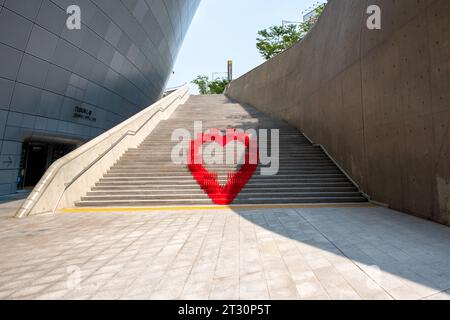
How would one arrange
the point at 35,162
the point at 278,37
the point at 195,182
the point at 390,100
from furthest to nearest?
the point at 278,37
the point at 35,162
the point at 195,182
the point at 390,100

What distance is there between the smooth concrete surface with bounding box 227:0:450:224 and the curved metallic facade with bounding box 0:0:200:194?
11.3m

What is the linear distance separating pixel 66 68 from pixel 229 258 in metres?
12.4

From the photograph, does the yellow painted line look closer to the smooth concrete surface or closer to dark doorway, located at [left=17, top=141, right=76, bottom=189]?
the smooth concrete surface

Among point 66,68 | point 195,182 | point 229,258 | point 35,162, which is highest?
point 66,68

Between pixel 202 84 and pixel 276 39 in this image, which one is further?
pixel 202 84

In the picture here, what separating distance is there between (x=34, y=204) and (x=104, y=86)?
1018 cm

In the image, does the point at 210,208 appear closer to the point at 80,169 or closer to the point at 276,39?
the point at 80,169

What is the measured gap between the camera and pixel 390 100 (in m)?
6.32

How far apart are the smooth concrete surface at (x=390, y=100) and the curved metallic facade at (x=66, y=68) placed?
11.3 meters

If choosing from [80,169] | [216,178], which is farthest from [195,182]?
[80,169]

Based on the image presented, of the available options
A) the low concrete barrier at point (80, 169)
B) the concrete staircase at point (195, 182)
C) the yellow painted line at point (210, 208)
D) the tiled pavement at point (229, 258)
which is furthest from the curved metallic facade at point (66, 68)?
the tiled pavement at point (229, 258)

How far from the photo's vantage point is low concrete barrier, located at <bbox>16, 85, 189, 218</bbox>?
656 centimetres

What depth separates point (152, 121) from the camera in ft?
43.8

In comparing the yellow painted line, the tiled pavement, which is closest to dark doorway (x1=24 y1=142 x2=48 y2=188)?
the yellow painted line
